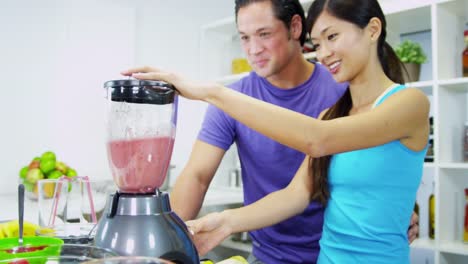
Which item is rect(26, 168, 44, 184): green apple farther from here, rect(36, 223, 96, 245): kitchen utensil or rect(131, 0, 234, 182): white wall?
rect(36, 223, 96, 245): kitchen utensil

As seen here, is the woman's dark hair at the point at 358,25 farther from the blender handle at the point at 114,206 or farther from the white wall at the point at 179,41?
the white wall at the point at 179,41

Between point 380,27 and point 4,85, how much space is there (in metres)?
1.92

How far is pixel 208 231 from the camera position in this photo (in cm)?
96

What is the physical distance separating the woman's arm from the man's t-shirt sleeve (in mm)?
462

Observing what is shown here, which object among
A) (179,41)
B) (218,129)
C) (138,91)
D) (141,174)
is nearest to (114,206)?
(141,174)

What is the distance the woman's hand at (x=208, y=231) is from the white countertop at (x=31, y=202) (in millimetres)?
799

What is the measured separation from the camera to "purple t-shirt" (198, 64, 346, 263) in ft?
4.22

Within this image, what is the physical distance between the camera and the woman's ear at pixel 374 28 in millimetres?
1076

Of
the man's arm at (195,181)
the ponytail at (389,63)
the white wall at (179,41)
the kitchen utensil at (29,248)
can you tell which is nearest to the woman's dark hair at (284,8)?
the ponytail at (389,63)

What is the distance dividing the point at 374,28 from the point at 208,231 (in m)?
0.64

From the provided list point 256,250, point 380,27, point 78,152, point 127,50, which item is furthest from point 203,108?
point 380,27

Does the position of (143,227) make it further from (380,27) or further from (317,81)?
(317,81)

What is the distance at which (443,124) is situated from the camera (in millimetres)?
1966

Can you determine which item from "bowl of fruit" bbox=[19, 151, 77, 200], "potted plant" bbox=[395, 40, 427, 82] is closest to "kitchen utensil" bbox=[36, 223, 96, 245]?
"bowl of fruit" bbox=[19, 151, 77, 200]
